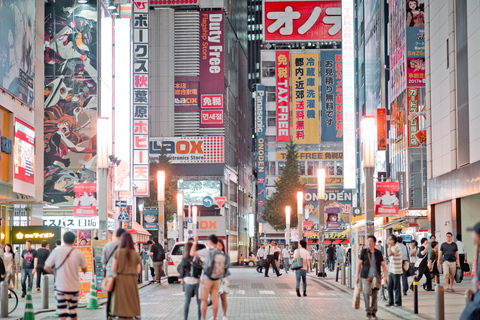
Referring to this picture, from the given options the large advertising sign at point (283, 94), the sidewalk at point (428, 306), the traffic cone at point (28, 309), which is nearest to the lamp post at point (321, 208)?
the sidewalk at point (428, 306)

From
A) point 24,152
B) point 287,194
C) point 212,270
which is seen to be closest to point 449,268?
point 212,270

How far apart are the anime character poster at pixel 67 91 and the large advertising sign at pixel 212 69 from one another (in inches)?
1738

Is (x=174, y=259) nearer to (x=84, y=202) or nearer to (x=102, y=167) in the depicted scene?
(x=84, y=202)

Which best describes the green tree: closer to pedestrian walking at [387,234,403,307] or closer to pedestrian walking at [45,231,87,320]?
pedestrian walking at [387,234,403,307]

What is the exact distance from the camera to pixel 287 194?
86.9 m

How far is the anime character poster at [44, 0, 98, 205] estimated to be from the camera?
50.4 metres

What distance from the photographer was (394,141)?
56781mm

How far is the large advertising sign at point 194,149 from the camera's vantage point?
94250 mm

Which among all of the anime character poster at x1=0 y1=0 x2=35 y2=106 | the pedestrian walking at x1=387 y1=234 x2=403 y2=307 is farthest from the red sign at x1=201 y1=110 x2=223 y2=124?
the pedestrian walking at x1=387 y1=234 x2=403 y2=307

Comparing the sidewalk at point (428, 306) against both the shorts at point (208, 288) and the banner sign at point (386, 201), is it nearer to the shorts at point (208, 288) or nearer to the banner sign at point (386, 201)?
the banner sign at point (386, 201)

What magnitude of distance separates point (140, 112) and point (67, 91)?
906 cm

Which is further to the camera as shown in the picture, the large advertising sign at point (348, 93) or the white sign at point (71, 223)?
the large advertising sign at point (348, 93)

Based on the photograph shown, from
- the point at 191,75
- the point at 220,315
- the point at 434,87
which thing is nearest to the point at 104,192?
the point at 220,315

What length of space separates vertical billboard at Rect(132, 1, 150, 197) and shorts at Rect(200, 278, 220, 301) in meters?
41.1
